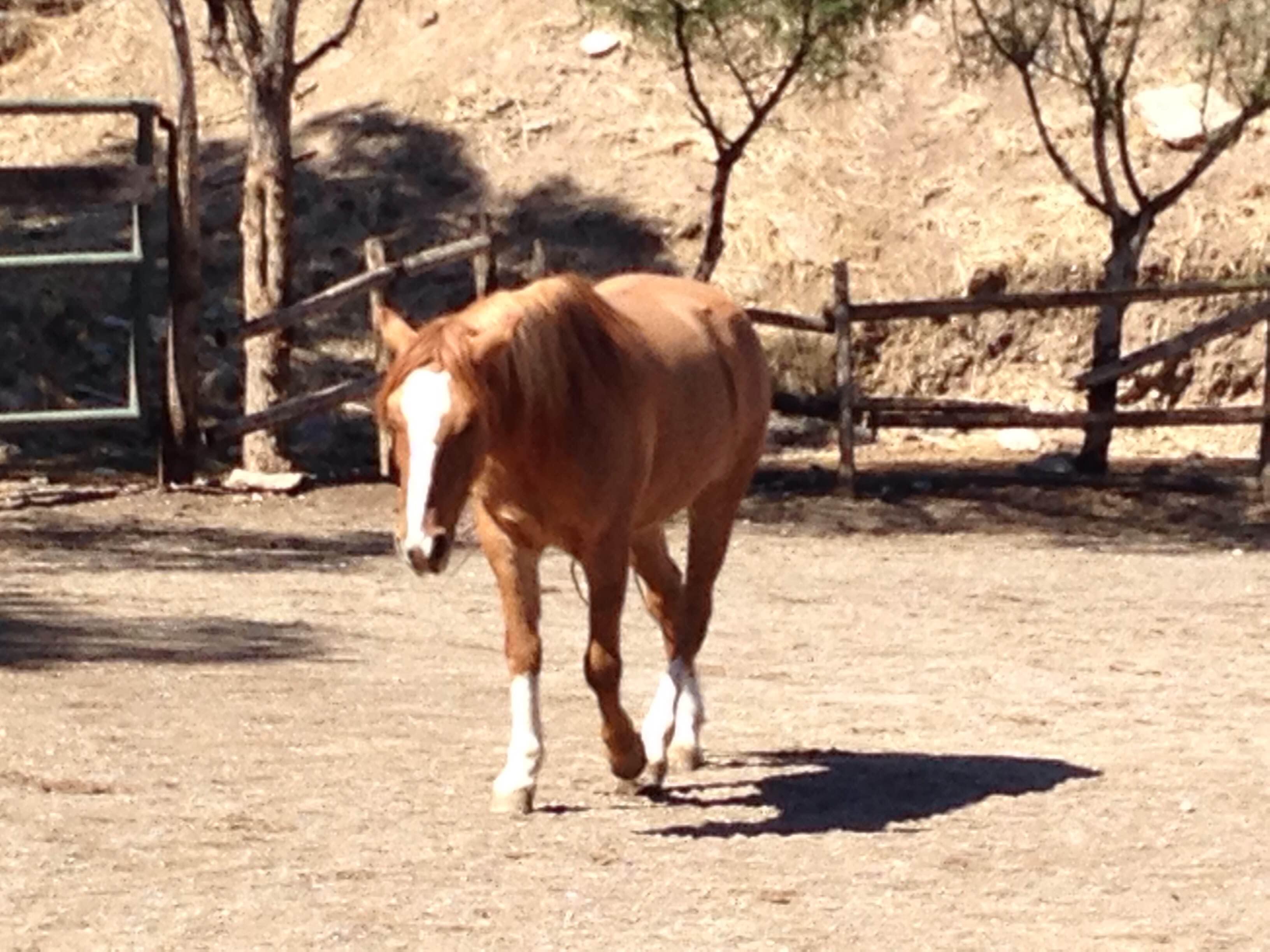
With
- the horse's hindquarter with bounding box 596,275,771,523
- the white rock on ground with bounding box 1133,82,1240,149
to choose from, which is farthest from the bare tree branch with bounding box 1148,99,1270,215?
the horse's hindquarter with bounding box 596,275,771,523

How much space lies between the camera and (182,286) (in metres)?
16.6

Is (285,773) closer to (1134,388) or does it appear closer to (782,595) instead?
(782,595)

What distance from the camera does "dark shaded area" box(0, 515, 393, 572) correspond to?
13.8m

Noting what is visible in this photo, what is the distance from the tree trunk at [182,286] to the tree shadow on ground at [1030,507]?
11.6ft

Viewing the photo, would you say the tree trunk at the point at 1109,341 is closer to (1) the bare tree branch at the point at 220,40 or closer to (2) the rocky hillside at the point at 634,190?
(2) the rocky hillside at the point at 634,190

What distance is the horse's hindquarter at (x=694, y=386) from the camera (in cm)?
827

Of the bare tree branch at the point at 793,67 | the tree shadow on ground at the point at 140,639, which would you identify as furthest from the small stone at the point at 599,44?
the tree shadow on ground at the point at 140,639

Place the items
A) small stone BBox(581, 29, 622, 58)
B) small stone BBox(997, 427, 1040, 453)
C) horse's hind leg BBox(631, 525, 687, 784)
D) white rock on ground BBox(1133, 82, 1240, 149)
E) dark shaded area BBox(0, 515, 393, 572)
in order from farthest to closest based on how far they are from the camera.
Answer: small stone BBox(581, 29, 622, 58), white rock on ground BBox(1133, 82, 1240, 149), small stone BBox(997, 427, 1040, 453), dark shaded area BBox(0, 515, 393, 572), horse's hind leg BBox(631, 525, 687, 784)

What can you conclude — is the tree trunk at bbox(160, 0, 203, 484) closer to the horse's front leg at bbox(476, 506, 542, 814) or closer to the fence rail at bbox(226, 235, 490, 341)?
the fence rail at bbox(226, 235, 490, 341)

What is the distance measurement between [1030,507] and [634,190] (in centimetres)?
705

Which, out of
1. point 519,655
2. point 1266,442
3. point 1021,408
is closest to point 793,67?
point 1021,408

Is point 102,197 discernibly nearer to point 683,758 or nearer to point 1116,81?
point 1116,81

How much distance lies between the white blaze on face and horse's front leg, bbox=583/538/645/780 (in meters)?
0.90

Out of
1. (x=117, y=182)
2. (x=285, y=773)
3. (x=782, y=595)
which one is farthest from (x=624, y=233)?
(x=285, y=773)
